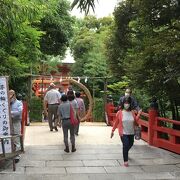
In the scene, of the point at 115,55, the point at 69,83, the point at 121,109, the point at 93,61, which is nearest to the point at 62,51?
the point at 69,83

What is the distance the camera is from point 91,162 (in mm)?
9898

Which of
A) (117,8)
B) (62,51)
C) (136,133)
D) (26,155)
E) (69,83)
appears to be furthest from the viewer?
(62,51)

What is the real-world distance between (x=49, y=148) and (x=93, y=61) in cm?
2010

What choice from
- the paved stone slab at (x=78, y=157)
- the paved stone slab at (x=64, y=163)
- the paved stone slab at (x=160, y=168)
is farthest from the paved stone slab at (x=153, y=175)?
the paved stone slab at (x=78, y=157)

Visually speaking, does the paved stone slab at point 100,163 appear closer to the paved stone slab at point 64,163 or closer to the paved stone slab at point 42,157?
the paved stone slab at point 64,163

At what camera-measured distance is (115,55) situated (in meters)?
16.7

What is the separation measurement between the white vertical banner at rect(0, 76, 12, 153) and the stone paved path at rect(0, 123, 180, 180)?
593 mm

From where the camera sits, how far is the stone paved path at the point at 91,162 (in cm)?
855

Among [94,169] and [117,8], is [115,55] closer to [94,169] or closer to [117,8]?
[117,8]

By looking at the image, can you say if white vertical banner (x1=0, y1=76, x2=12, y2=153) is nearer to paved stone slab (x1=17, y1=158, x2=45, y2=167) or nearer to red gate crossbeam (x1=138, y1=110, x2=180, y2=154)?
Result: paved stone slab (x1=17, y1=158, x2=45, y2=167)

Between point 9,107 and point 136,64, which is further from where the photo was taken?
point 136,64

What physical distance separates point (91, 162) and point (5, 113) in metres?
2.29

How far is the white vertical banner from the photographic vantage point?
9039 mm

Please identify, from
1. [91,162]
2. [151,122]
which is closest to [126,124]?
[91,162]
